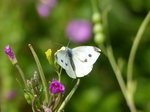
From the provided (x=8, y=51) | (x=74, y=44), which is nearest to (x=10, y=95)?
(x=74, y=44)

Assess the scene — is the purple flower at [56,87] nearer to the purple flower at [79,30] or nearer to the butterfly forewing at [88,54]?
the butterfly forewing at [88,54]

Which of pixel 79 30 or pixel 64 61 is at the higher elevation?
pixel 64 61

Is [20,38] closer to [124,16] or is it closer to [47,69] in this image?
[47,69]

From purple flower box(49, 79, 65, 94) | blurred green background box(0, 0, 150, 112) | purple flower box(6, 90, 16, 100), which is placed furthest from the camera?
blurred green background box(0, 0, 150, 112)

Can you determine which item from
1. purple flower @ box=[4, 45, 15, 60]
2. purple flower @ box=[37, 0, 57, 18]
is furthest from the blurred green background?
purple flower @ box=[4, 45, 15, 60]

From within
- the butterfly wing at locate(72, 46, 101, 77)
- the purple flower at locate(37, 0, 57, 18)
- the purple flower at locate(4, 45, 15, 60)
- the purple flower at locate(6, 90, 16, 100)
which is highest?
the purple flower at locate(4, 45, 15, 60)

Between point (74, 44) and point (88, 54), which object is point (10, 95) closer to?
point (74, 44)

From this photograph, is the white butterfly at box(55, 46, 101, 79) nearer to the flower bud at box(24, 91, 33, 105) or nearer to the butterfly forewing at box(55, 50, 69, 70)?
the butterfly forewing at box(55, 50, 69, 70)
